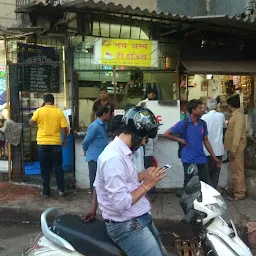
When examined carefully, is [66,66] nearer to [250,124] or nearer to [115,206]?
[250,124]

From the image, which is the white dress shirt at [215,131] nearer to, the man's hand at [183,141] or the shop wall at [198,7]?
the man's hand at [183,141]

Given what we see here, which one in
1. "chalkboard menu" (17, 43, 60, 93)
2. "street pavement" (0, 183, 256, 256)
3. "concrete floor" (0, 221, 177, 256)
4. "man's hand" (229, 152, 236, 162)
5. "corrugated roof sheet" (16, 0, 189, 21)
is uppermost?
"corrugated roof sheet" (16, 0, 189, 21)

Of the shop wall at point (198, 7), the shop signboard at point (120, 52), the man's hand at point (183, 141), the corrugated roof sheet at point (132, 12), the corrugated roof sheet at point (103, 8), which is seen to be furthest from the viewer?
the shop wall at point (198, 7)

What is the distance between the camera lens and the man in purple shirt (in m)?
2.38

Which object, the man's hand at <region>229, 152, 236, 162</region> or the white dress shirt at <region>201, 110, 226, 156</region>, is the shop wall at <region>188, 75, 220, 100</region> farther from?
the man's hand at <region>229, 152, 236, 162</region>

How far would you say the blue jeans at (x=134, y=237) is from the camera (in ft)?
8.03

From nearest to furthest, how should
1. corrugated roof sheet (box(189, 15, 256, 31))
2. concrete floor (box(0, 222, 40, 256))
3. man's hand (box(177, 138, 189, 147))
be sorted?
1. concrete floor (box(0, 222, 40, 256))
2. man's hand (box(177, 138, 189, 147))
3. corrugated roof sheet (box(189, 15, 256, 31))

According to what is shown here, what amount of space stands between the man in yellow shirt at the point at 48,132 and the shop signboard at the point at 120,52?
1.15m

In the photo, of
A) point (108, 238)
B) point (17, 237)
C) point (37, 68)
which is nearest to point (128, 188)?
point (108, 238)

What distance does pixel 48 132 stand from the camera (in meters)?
6.22

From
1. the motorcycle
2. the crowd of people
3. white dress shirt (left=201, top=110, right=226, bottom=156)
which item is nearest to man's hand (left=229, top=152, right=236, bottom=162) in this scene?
the crowd of people

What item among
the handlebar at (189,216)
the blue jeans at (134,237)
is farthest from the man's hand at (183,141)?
the blue jeans at (134,237)

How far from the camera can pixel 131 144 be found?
99.7 inches

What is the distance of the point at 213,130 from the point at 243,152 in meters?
0.63
